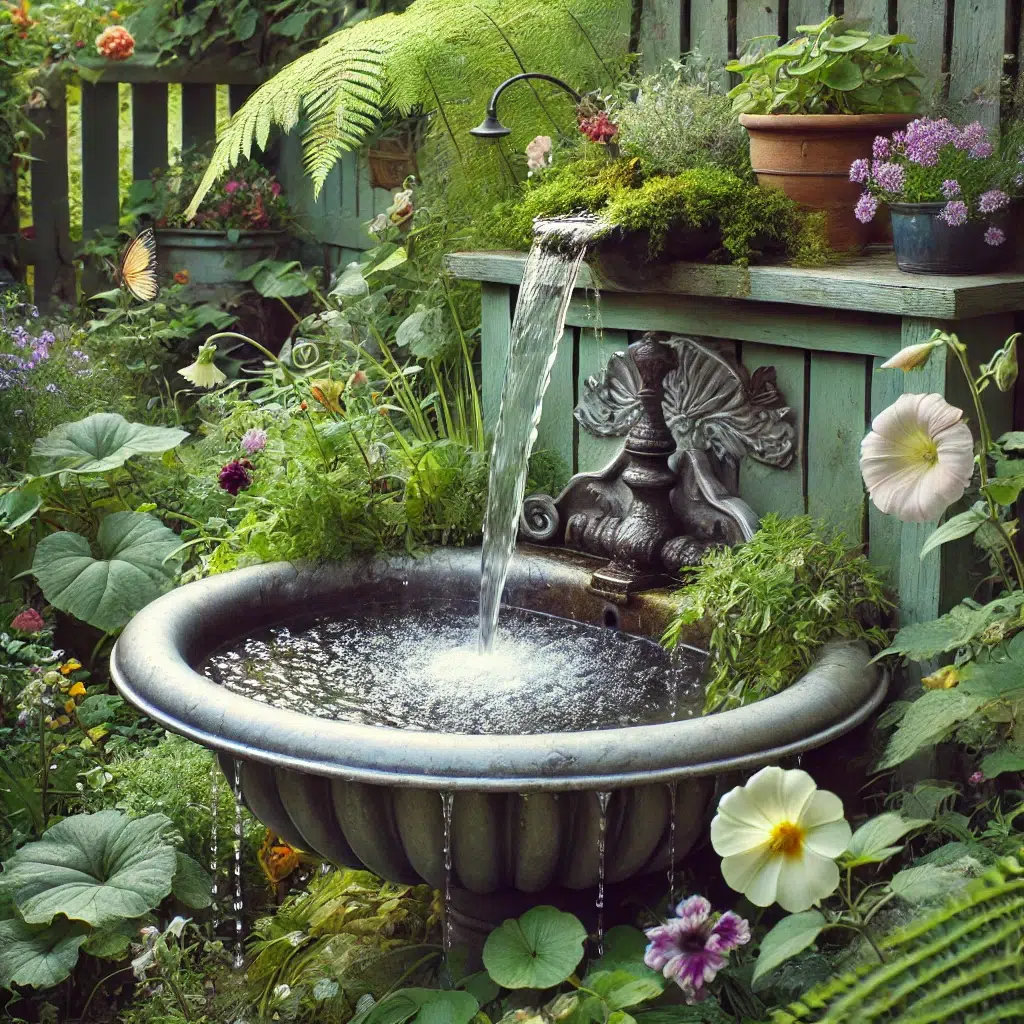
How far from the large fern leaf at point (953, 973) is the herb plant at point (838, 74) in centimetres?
185

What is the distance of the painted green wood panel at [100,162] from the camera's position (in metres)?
5.92

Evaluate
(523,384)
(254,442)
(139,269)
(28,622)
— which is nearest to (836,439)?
(523,384)

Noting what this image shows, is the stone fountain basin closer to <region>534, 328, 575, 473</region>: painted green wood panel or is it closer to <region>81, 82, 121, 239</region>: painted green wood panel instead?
<region>534, 328, 575, 473</region>: painted green wood panel

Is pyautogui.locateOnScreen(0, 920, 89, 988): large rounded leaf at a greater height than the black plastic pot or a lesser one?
lesser

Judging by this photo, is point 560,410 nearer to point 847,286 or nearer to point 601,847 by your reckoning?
point 847,286

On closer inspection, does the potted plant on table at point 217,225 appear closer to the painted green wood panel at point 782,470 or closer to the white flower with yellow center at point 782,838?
the painted green wood panel at point 782,470

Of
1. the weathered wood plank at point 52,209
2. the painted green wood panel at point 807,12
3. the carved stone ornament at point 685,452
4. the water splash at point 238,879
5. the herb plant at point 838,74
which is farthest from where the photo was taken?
the weathered wood plank at point 52,209

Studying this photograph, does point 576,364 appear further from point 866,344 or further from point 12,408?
point 12,408

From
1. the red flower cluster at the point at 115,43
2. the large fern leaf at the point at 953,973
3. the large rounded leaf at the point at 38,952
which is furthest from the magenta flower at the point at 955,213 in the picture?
the red flower cluster at the point at 115,43

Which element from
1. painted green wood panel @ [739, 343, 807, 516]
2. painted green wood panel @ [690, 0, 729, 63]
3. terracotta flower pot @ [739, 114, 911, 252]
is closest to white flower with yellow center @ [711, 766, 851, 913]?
painted green wood panel @ [739, 343, 807, 516]

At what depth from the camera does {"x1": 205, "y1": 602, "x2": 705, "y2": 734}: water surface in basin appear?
2523mm

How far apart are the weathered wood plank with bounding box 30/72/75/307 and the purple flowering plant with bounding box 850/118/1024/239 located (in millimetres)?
4190

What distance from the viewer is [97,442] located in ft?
12.9

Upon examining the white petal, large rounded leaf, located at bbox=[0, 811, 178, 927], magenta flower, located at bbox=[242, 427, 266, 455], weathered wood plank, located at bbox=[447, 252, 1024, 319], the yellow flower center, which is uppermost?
weathered wood plank, located at bbox=[447, 252, 1024, 319]
